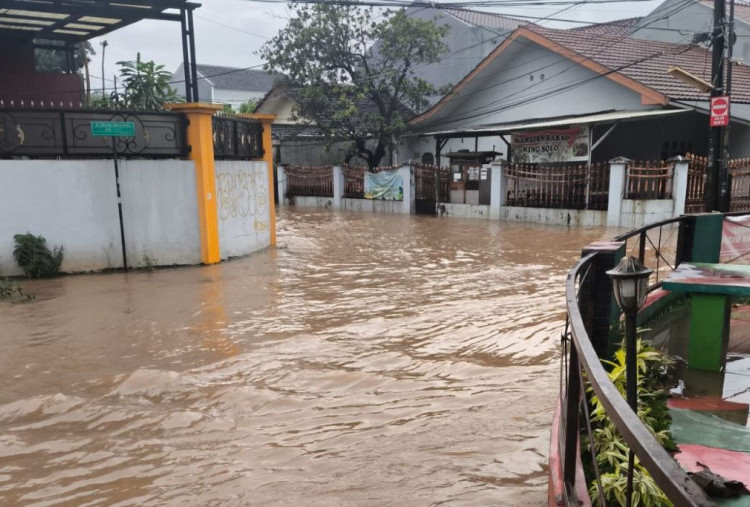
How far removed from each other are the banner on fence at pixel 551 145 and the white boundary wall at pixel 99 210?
42.8 ft

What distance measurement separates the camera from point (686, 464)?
10.3 ft

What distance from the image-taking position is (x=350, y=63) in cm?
2516

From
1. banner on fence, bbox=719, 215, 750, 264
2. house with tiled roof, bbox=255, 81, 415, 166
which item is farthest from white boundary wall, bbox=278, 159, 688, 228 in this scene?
banner on fence, bbox=719, 215, 750, 264

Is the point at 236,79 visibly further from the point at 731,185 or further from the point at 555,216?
the point at 731,185

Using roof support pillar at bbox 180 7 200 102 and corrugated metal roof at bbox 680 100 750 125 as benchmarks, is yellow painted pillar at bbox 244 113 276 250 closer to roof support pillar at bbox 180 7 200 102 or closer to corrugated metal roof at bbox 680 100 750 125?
roof support pillar at bbox 180 7 200 102

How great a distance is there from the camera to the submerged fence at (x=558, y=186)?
54.9 feet

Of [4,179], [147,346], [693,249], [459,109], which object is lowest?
→ [147,346]

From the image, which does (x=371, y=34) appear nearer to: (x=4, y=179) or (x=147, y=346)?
(x=4, y=179)

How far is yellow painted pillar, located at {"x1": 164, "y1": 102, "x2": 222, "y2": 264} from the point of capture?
10492mm

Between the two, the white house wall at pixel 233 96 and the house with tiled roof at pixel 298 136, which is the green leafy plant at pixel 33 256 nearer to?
the house with tiled roof at pixel 298 136

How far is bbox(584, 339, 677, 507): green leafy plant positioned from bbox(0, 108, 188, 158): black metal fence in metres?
8.69

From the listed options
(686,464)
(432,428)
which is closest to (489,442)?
(432,428)

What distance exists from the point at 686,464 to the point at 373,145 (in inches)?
1063

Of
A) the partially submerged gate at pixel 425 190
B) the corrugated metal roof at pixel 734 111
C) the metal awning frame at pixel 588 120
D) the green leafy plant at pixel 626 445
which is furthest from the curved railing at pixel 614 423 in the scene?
the partially submerged gate at pixel 425 190
